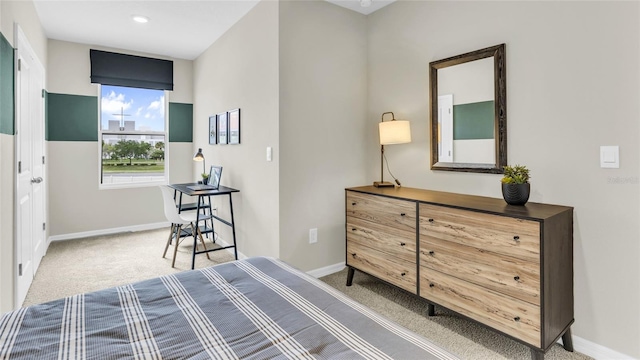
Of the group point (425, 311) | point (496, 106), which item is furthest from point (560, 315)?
point (496, 106)

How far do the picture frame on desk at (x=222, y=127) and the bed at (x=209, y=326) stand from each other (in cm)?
278

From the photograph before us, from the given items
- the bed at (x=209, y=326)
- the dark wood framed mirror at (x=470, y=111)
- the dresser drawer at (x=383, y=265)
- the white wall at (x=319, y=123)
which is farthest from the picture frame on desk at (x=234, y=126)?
the bed at (x=209, y=326)

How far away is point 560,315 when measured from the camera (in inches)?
73.5

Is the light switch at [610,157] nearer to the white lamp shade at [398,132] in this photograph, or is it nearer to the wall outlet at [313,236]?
the white lamp shade at [398,132]

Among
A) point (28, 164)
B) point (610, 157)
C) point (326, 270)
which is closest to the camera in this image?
point (610, 157)

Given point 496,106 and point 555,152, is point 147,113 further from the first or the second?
point 555,152

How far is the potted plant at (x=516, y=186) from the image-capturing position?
79.6 inches

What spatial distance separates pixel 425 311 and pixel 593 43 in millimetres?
1995

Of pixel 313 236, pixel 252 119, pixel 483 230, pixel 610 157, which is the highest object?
pixel 252 119

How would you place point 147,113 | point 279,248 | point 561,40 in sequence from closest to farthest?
point 561,40, point 279,248, point 147,113

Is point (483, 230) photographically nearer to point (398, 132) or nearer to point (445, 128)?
point (445, 128)

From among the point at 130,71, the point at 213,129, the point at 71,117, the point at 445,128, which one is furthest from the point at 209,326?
→ the point at 130,71

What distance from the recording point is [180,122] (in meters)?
5.18

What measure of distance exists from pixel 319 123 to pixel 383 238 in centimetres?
121
